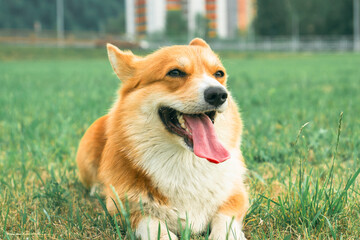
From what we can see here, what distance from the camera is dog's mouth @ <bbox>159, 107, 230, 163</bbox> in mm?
2548

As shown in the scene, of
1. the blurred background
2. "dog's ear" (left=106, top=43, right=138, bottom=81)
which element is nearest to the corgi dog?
"dog's ear" (left=106, top=43, right=138, bottom=81)

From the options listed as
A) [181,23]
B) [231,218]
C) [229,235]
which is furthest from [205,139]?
[181,23]

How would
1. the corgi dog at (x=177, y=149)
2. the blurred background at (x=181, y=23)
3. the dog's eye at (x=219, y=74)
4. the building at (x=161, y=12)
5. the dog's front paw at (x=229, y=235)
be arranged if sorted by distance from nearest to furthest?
the dog's front paw at (x=229, y=235), the corgi dog at (x=177, y=149), the dog's eye at (x=219, y=74), the blurred background at (x=181, y=23), the building at (x=161, y=12)

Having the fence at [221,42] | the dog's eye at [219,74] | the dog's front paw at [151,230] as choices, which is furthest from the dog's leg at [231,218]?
the fence at [221,42]

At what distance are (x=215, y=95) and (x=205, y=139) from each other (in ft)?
0.97

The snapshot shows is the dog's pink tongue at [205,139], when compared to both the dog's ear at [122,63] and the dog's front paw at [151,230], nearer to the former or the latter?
the dog's front paw at [151,230]

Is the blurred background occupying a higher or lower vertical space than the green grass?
higher

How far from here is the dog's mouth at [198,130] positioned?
2548mm

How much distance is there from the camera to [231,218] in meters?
2.46

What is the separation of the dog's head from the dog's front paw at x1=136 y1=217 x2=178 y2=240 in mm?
491

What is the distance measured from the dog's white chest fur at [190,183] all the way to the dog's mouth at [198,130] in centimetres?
14

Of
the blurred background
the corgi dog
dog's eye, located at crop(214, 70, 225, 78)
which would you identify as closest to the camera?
the corgi dog

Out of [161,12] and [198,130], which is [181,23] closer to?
[161,12]

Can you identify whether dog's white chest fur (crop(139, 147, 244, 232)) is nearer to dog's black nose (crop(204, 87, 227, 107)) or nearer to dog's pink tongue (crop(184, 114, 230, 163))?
dog's pink tongue (crop(184, 114, 230, 163))
